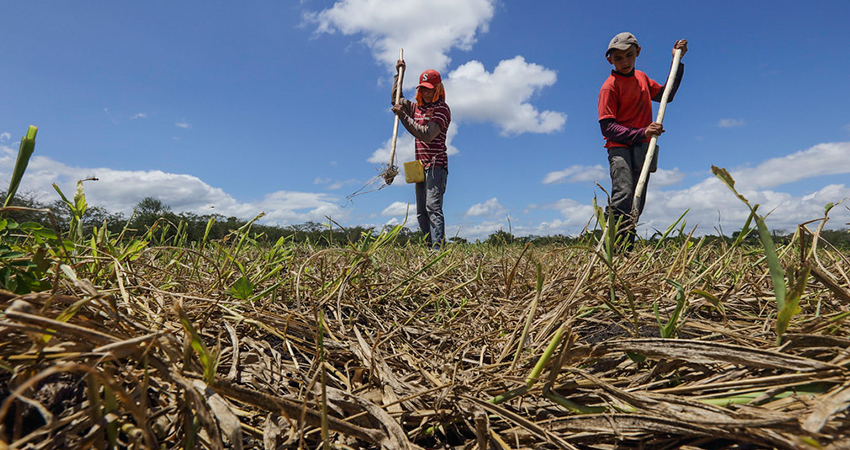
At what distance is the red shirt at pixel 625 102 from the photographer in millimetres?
3789

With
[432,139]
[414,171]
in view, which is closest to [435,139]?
[432,139]

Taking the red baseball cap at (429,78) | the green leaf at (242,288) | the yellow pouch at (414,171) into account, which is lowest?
the green leaf at (242,288)

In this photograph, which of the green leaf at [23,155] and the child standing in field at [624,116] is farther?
the child standing in field at [624,116]

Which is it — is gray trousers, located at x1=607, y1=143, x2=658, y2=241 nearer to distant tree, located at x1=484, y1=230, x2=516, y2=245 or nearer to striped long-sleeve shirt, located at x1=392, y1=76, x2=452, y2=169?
distant tree, located at x1=484, y1=230, x2=516, y2=245

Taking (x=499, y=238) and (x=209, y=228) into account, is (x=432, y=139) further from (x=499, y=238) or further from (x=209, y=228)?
(x=209, y=228)

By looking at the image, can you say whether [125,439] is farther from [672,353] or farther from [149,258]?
[149,258]

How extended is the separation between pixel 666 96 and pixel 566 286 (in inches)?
108

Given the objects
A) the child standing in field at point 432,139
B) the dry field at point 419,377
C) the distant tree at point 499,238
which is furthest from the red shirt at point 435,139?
the dry field at point 419,377

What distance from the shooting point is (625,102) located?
382 centimetres

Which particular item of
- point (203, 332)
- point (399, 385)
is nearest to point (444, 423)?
point (399, 385)

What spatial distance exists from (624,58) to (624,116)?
0.49 metres

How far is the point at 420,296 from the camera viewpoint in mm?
1854

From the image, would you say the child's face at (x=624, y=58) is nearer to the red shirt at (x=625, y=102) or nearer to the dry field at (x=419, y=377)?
the red shirt at (x=625, y=102)

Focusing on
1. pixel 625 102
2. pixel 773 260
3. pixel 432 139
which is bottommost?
pixel 773 260
